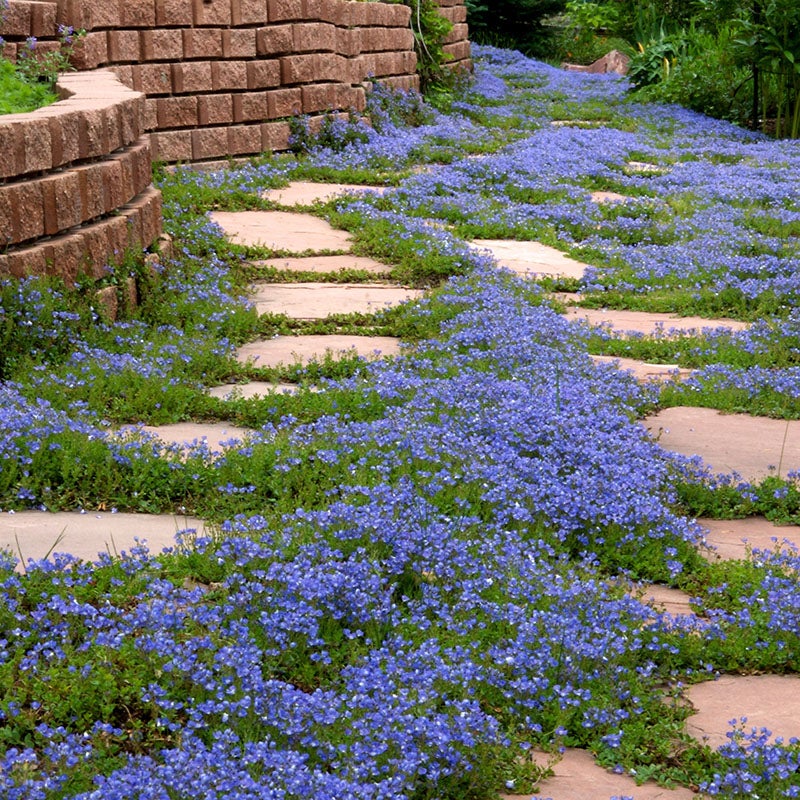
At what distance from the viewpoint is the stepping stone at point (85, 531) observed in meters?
3.22

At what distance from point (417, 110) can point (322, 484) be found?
10219 millimetres

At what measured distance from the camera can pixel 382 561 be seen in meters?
3.15

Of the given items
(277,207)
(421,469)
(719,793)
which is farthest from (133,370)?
(277,207)

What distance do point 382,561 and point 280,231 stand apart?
A: 4.79m

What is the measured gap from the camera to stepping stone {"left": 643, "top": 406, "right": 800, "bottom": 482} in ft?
13.7

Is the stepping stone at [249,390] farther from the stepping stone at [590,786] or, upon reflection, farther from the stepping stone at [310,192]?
the stepping stone at [310,192]

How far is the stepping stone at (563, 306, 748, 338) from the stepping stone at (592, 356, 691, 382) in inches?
17.7

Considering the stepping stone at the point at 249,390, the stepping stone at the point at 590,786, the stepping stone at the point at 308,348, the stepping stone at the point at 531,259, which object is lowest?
the stepping stone at the point at 590,786

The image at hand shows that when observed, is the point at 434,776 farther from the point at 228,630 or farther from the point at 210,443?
the point at 210,443

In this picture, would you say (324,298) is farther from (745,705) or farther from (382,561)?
(745,705)

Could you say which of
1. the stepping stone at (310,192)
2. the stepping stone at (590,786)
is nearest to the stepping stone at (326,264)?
the stepping stone at (310,192)

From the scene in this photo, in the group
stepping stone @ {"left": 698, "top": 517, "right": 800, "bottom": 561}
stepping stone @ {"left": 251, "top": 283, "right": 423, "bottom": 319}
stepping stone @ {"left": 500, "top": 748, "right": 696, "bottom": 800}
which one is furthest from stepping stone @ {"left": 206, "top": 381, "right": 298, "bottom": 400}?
stepping stone @ {"left": 500, "top": 748, "right": 696, "bottom": 800}

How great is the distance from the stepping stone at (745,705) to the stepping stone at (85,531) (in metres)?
1.51

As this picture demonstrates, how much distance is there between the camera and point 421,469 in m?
3.81
